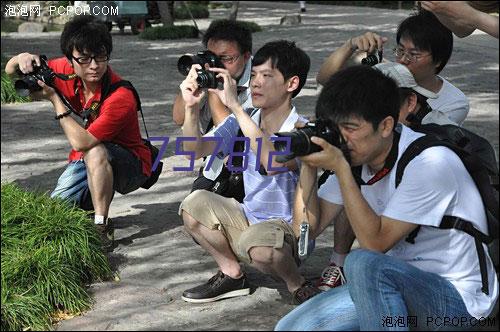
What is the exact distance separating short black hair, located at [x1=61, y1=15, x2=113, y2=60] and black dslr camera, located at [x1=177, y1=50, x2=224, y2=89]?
0.84m

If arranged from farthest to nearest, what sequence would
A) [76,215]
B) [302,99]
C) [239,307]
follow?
[302,99], [76,215], [239,307]

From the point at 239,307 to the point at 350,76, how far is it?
4.33 feet

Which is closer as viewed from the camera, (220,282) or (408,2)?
(220,282)

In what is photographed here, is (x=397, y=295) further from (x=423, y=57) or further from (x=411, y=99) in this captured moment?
(x=423, y=57)

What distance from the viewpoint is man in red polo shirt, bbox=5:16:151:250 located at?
462 cm

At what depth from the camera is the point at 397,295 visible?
2.91 m

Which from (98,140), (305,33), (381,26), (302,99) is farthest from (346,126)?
(381,26)

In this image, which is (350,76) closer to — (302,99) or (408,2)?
(302,99)

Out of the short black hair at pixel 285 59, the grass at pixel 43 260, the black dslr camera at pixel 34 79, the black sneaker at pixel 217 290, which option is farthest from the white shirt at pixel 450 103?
the black dslr camera at pixel 34 79

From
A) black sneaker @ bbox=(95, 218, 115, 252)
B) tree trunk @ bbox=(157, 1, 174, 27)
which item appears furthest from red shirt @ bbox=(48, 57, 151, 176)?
tree trunk @ bbox=(157, 1, 174, 27)

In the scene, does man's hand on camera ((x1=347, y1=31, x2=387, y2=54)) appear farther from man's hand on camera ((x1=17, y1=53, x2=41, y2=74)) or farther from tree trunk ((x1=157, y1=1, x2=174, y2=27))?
tree trunk ((x1=157, y1=1, x2=174, y2=27))

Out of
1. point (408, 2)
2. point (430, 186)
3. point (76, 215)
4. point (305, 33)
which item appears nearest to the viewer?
point (430, 186)

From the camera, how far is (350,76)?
308cm

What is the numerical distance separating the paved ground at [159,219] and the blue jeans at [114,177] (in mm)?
322
